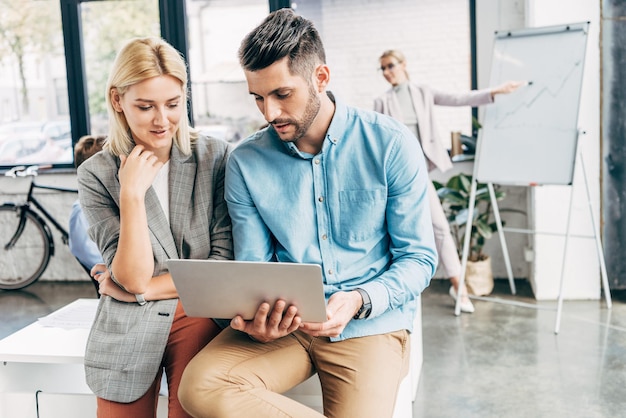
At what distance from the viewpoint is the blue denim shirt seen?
1893 millimetres

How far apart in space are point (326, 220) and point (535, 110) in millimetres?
2314

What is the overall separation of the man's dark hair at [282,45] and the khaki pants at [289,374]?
2.32 ft

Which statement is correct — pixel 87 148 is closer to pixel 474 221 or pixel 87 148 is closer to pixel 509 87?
pixel 509 87

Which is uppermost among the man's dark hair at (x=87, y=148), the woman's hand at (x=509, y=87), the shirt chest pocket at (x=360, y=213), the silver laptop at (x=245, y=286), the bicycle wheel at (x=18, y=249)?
the woman's hand at (x=509, y=87)

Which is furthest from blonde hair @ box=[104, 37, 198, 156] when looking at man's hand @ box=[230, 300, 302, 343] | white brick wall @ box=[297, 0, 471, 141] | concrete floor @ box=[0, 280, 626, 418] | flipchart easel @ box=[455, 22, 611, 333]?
white brick wall @ box=[297, 0, 471, 141]

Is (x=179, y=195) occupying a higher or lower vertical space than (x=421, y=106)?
lower

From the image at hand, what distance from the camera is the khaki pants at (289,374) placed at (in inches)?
65.8

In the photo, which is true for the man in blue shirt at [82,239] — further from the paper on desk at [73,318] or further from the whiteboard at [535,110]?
the whiteboard at [535,110]

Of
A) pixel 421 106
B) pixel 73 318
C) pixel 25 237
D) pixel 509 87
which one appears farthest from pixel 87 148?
pixel 25 237

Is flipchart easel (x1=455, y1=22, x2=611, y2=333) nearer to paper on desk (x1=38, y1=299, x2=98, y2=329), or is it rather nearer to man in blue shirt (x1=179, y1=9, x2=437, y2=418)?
man in blue shirt (x1=179, y1=9, x2=437, y2=418)

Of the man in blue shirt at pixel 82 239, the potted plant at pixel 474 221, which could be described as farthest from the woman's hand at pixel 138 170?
the potted plant at pixel 474 221

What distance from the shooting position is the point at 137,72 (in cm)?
188

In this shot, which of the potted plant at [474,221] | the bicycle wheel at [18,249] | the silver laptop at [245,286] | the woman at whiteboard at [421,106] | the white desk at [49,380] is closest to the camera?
the silver laptop at [245,286]

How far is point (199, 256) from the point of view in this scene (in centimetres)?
197
